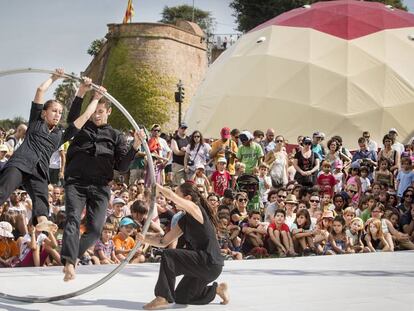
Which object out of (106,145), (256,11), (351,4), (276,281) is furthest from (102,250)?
(256,11)

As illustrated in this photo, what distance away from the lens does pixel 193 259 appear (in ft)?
26.1

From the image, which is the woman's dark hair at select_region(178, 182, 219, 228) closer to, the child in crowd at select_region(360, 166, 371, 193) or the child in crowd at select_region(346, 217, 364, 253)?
the child in crowd at select_region(346, 217, 364, 253)

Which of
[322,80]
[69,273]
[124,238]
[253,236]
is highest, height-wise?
[322,80]

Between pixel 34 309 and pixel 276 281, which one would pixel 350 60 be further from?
pixel 34 309

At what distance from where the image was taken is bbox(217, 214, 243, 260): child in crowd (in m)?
12.7

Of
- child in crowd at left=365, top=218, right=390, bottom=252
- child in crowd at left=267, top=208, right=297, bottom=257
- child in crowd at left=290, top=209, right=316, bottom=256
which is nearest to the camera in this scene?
child in crowd at left=267, top=208, right=297, bottom=257

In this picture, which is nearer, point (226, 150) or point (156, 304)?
point (156, 304)

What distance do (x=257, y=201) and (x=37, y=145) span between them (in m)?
8.45

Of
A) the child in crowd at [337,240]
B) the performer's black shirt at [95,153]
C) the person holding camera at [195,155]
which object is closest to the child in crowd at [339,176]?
the person holding camera at [195,155]

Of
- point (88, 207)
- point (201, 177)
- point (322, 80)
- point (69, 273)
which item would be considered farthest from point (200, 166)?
point (322, 80)

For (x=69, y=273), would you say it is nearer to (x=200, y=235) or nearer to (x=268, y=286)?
(x=200, y=235)

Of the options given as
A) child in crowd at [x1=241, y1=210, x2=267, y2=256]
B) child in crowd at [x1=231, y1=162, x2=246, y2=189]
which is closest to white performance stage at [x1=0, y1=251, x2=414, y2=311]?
child in crowd at [x1=241, y1=210, x2=267, y2=256]

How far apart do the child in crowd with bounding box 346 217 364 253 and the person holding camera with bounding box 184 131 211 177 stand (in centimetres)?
393

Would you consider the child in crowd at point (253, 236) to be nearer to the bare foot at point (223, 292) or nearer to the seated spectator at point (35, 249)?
the seated spectator at point (35, 249)
